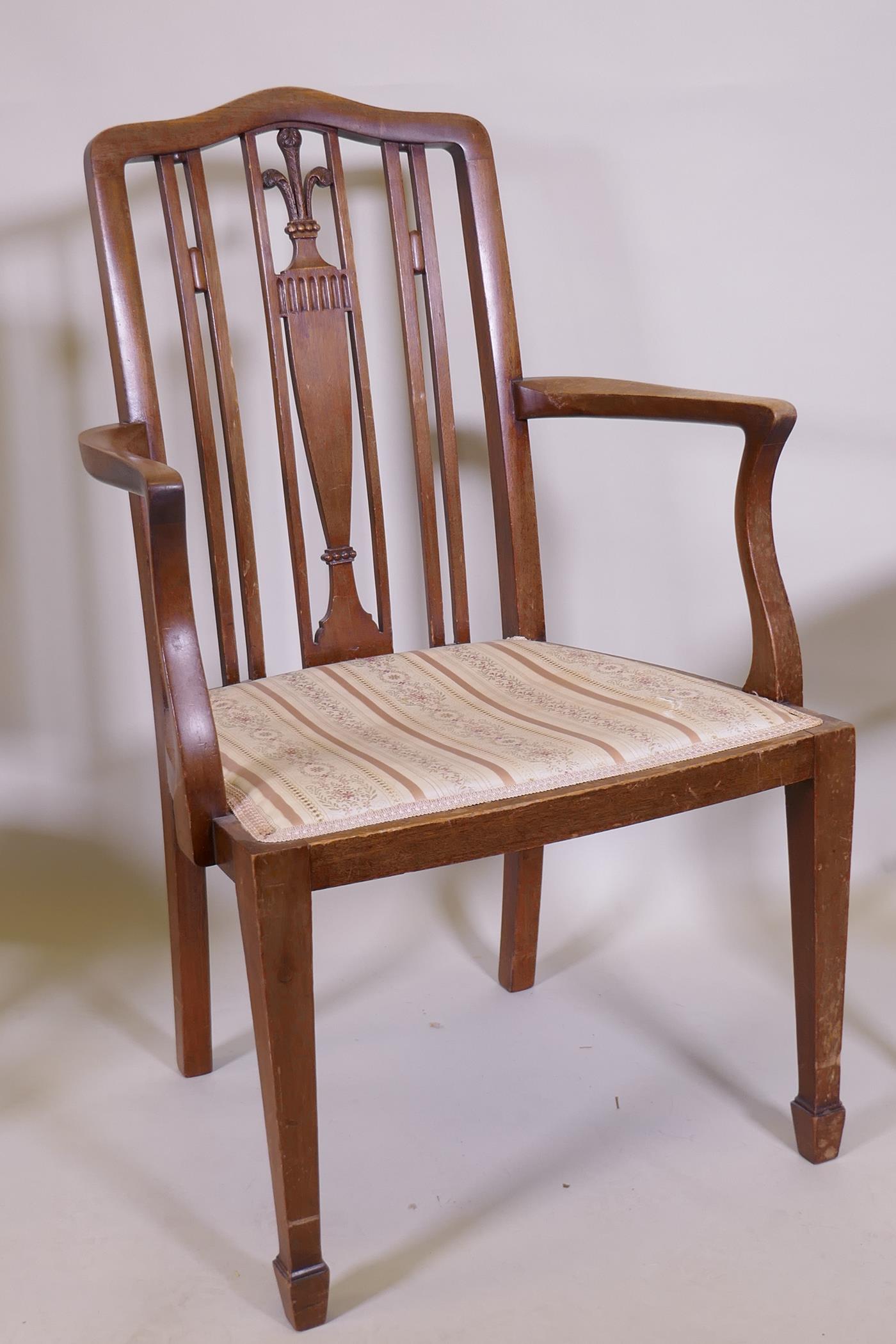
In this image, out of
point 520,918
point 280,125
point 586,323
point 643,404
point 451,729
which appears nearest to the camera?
point 451,729

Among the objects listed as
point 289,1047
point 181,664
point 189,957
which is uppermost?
point 181,664

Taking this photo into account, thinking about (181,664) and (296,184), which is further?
(296,184)

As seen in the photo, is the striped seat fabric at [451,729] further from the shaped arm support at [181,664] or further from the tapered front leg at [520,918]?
the tapered front leg at [520,918]

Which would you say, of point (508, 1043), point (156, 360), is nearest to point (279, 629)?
point (156, 360)

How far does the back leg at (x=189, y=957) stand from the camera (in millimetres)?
1450

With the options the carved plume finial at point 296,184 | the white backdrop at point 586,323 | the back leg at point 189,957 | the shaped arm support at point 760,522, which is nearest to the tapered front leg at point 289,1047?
the back leg at point 189,957

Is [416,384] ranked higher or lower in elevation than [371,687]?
higher

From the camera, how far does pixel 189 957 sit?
1490mm

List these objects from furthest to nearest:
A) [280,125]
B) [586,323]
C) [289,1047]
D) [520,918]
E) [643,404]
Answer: [586,323] → [520,918] → [280,125] → [643,404] → [289,1047]

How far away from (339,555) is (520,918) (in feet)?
1.65

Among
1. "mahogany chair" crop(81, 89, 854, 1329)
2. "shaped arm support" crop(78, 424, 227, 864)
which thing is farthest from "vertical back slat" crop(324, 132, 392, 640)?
"shaped arm support" crop(78, 424, 227, 864)

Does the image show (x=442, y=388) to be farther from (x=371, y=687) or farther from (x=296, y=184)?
(x=371, y=687)

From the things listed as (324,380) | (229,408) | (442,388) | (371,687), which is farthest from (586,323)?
(371,687)

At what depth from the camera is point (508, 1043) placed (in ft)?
5.22
